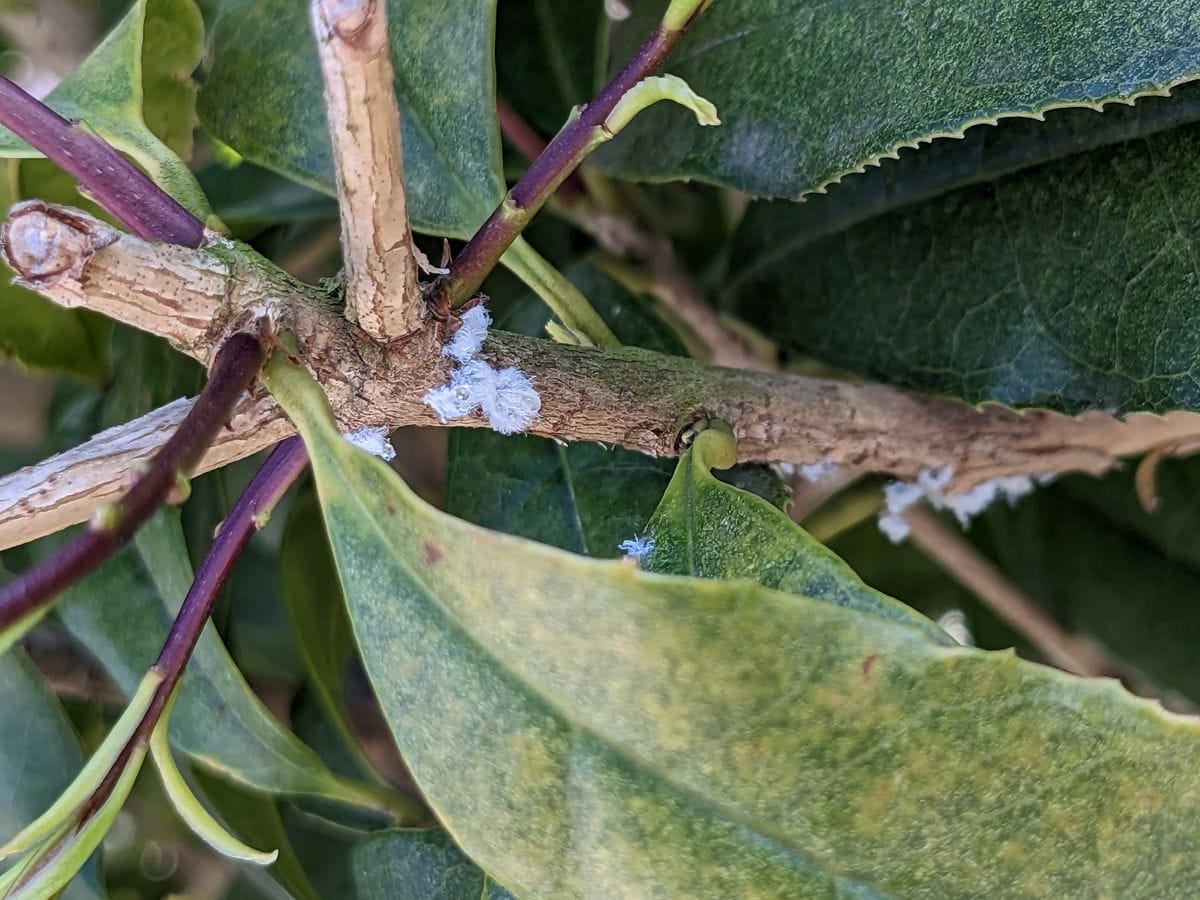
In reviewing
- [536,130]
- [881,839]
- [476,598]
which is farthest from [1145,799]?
[536,130]

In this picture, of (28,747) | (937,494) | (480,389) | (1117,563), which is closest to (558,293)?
(480,389)

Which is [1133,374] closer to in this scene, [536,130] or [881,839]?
[881,839]

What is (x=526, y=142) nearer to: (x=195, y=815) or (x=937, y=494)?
(x=937, y=494)

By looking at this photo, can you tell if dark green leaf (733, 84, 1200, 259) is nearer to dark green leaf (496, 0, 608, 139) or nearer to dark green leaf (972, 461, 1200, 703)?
dark green leaf (496, 0, 608, 139)

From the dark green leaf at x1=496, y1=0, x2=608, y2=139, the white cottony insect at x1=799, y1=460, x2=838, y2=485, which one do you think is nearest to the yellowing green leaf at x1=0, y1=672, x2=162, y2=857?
the white cottony insect at x1=799, y1=460, x2=838, y2=485

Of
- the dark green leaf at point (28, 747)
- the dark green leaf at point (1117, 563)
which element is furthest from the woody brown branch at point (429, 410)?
the dark green leaf at point (28, 747)
